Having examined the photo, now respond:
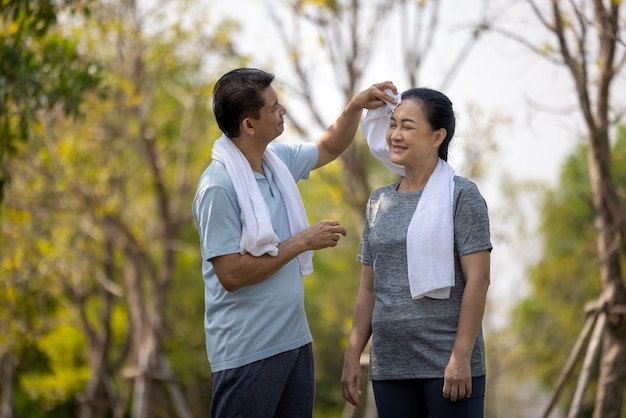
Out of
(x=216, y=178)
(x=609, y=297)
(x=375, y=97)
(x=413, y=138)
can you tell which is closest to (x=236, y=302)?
(x=216, y=178)

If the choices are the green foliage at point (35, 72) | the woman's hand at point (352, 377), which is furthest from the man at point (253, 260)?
the green foliage at point (35, 72)

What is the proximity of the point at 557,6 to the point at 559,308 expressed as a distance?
52.9 ft

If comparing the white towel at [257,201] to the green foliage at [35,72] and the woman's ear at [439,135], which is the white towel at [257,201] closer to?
the woman's ear at [439,135]

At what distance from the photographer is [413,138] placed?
318 cm

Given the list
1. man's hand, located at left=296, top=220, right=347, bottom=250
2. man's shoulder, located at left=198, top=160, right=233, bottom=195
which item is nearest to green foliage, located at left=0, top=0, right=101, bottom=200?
man's shoulder, located at left=198, top=160, right=233, bottom=195

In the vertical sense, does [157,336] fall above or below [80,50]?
below

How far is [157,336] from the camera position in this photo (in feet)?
40.8

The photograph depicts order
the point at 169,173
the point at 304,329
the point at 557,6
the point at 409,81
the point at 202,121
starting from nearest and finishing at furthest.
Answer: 1. the point at 304,329
2. the point at 557,6
3. the point at 409,81
4. the point at 202,121
5. the point at 169,173

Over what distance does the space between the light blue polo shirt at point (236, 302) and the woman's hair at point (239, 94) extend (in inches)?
7.2

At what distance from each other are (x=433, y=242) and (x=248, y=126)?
77cm

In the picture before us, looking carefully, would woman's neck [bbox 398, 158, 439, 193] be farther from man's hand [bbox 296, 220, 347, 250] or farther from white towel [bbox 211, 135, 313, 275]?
white towel [bbox 211, 135, 313, 275]

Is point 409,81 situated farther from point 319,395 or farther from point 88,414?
point 319,395

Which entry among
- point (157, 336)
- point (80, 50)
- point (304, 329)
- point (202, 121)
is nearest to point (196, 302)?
point (202, 121)

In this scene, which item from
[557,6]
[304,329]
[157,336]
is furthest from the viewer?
[157,336]
